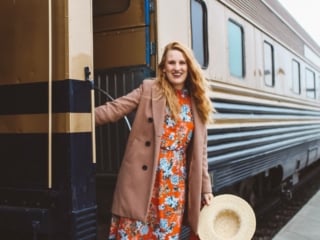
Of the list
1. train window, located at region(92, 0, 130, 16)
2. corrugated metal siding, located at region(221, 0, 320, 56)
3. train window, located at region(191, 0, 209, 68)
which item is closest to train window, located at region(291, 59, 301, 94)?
corrugated metal siding, located at region(221, 0, 320, 56)

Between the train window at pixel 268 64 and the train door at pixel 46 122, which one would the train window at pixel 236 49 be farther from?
the train door at pixel 46 122

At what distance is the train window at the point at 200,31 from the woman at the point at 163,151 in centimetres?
132

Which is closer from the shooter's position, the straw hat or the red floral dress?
the red floral dress

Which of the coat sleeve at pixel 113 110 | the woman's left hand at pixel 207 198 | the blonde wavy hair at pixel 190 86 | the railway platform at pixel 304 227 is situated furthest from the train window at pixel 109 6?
the railway platform at pixel 304 227

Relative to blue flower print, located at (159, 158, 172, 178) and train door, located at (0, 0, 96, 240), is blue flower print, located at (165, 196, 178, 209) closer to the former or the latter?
blue flower print, located at (159, 158, 172, 178)

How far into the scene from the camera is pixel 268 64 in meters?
6.34

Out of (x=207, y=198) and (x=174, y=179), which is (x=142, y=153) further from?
(x=207, y=198)

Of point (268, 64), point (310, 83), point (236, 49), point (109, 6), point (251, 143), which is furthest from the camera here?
point (310, 83)

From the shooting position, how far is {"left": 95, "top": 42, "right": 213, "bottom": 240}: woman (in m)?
2.74

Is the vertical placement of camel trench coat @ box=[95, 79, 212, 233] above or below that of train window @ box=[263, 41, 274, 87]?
below

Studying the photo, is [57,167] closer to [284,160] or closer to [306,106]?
[284,160]

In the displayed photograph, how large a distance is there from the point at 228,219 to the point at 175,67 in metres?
0.98

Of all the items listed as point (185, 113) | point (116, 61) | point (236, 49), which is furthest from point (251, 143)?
point (185, 113)

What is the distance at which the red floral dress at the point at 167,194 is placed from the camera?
2.79 meters
